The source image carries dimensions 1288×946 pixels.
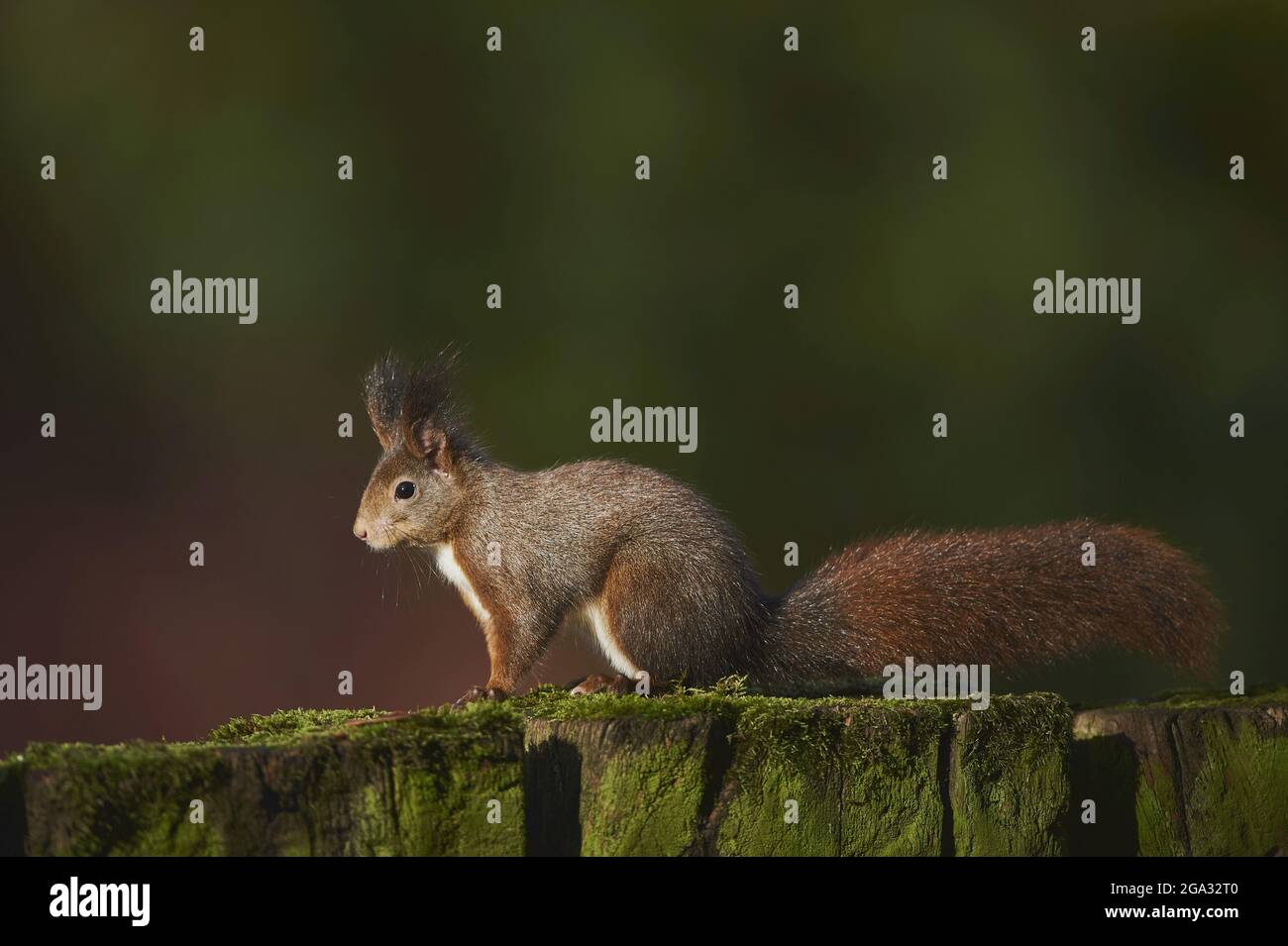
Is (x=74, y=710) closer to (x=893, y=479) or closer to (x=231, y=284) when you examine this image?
(x=231, y=284)

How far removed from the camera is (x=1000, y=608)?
11.6 feet

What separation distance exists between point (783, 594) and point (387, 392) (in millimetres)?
1224

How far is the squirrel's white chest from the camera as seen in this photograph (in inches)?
158

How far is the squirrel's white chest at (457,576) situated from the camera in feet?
13.1

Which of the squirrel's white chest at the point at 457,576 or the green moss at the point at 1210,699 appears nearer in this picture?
the green moss at the point at 1210,699

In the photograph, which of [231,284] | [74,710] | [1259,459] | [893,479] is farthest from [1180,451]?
[74,710]

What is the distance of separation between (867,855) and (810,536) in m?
5.52

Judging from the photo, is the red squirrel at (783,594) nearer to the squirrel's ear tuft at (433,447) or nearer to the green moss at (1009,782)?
the squirrel's ear tuft at (433,447)

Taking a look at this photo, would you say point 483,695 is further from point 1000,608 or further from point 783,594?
point 1000,608

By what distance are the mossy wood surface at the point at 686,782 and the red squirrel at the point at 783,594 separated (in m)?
0.39

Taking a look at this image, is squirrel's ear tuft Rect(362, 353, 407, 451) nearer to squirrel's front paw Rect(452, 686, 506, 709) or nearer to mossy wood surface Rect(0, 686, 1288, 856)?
squirrel's front paw Rect(452, 686, 506, 709)

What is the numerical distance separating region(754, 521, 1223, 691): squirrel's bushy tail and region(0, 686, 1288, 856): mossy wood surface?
0.32 m

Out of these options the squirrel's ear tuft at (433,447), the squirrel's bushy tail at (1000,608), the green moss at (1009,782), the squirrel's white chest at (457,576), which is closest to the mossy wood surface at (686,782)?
the green moss at (1009,782)

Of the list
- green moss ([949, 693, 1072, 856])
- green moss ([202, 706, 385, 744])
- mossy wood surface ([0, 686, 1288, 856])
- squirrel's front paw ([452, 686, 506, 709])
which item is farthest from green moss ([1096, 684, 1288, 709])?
green moss ([202, 706, 385, 744])
